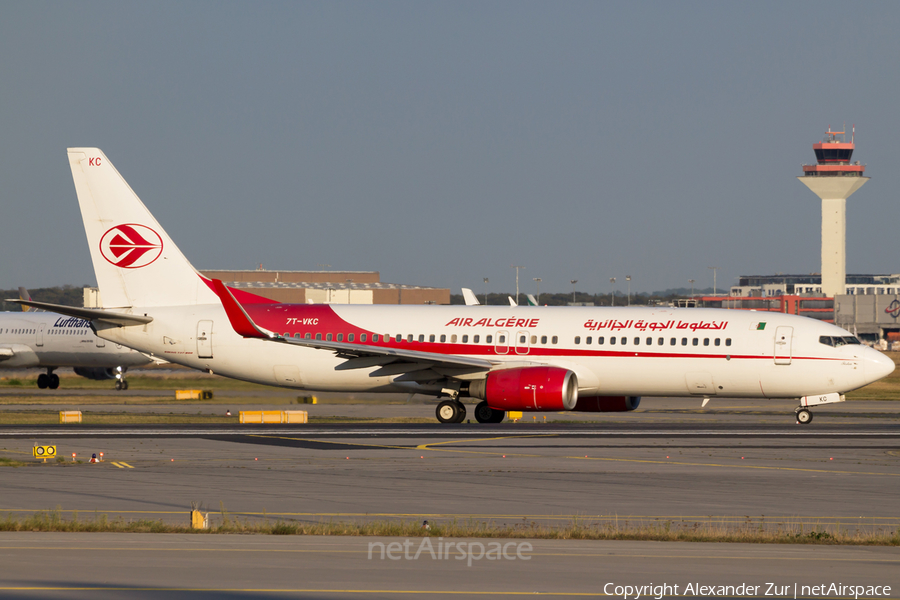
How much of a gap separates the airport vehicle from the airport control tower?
146041 mm

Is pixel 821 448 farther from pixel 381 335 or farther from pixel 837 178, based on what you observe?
pixel 837 178

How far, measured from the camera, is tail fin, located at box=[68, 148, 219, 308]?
40188 millimetres

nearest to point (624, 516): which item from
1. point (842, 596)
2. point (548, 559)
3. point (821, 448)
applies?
point (548, 559)

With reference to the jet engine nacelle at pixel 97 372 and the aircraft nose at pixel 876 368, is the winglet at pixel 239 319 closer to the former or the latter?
the aircraft nose at pixel 876 368

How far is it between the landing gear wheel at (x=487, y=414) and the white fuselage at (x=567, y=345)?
1829mm

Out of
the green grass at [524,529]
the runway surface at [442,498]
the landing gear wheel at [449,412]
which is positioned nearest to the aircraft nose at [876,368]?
the runway surface at [442,498]

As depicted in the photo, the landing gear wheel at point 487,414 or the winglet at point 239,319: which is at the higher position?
the winglet at point 239,319

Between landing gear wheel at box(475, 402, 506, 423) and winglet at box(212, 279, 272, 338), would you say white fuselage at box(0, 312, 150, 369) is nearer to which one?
winglet at box(212, 279, 272, 338)

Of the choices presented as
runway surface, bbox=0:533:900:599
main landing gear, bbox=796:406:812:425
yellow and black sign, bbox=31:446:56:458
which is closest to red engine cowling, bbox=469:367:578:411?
main landing gear, bbox=796:406:812:425

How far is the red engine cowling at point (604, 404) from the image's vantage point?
3825 centimetres

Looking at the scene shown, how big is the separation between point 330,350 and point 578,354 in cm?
880

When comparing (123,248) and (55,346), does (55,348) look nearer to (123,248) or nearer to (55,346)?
(55,346)

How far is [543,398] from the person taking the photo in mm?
34219

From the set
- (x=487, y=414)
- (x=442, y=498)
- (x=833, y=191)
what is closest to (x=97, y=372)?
(x=487, y=414)
